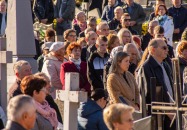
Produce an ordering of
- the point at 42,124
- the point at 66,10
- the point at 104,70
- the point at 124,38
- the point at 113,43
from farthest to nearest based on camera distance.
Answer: the point at 66,10 → the point at 124,38 → the point at 113,43 → the point at 104,70 → the point at 42,124

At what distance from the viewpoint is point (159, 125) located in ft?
37.4

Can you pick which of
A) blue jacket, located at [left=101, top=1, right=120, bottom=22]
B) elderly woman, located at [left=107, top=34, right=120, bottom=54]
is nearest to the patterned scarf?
elderly woman, located at [left=107, top=34, right=120, bottom=54]

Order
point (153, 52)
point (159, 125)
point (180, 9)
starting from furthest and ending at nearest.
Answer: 1. point (180, 9)
2. point (153, 52)
3. point (159, 125)

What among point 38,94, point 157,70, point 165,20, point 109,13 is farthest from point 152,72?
point 109,13

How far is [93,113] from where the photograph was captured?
41.8ft

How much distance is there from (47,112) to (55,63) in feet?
15.2

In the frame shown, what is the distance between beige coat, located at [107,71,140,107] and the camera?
45.8 feet

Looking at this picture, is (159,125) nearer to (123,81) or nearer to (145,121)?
(145,121)

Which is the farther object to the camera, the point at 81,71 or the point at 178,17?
the point at 178,17

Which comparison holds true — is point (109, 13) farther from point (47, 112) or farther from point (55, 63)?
point (47, 112)

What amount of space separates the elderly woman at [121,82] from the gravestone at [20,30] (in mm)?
4658

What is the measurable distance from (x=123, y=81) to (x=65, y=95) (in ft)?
7.27

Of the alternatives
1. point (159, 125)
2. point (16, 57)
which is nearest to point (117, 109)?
point (159, 125)

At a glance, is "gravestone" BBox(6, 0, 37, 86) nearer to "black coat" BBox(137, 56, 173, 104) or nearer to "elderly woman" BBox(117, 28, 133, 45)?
"elderly woman" BBox(117, 28, 133, 45)
